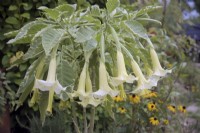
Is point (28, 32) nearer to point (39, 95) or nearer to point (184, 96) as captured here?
point (39, 95)

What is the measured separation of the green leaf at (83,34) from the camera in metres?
1.60

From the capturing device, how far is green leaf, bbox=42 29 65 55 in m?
1.54

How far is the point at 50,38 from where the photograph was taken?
5.17ft

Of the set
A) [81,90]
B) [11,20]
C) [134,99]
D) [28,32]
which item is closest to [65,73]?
[81,90]

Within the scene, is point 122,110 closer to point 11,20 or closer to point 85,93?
point 11,20

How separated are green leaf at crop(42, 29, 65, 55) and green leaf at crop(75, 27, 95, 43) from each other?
66 millimetres

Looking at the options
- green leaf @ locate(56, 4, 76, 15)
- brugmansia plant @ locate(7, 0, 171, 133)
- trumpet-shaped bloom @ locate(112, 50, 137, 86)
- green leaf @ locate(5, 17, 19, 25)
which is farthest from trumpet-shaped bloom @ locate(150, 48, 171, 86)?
green leaf @ locate(5, 17, 19, 25)

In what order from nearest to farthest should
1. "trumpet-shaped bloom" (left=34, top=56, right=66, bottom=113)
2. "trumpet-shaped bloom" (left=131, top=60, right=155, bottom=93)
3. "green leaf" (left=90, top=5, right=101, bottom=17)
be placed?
"trumpet-shaped bloom" (left=34, top=56, right=66, bottom=113) < "trumpet-shaped bloom" (left=131, top=60, right=155, bottom=93) < "green leaf" (left=90, top=5, right=101, bottom=17)

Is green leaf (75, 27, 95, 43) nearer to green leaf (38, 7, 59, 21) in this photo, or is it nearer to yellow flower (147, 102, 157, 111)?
green leaf (38, 7, 59, 21)

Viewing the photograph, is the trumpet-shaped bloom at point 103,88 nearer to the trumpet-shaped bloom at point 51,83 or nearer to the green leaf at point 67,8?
the trumpet-shaped bloom at point 51,83

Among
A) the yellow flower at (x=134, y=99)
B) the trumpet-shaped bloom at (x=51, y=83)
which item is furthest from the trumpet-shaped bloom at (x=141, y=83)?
the yellow flower at (x=134, y=99)

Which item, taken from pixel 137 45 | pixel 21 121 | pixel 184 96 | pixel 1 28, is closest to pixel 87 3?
pixel 1 28

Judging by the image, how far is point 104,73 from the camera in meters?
1.62

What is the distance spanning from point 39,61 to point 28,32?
134 millimetres
